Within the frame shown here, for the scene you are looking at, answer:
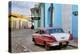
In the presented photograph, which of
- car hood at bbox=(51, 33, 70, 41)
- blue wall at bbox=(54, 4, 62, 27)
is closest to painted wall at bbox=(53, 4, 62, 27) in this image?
blue wall at bbox=(54, 4, 62, 27)

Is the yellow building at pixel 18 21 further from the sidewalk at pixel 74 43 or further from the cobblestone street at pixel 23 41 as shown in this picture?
the sidewalk at pixel 74 43

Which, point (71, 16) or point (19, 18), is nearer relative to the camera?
point (19, 18)

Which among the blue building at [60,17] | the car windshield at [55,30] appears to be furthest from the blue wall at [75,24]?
the car windshield at [55,30]

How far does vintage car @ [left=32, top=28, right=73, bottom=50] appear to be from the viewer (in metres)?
1.83

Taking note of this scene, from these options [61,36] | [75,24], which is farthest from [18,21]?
[75,24]

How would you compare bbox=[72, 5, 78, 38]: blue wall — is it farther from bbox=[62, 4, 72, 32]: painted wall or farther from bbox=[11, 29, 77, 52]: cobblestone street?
bbox=[11, 29, 77, 52]: cobblestone street

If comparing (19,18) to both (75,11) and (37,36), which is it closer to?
(37,36)

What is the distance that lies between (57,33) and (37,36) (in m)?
0.24

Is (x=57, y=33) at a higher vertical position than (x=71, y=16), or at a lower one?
lower

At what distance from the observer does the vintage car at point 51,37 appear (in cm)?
183

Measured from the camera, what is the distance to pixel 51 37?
1.86m

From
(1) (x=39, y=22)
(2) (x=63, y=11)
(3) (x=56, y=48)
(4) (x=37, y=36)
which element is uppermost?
(2) (x=63, y=11)

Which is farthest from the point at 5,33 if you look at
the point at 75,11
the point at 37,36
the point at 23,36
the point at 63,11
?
the point at 75,11

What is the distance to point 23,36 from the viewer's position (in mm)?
1780
